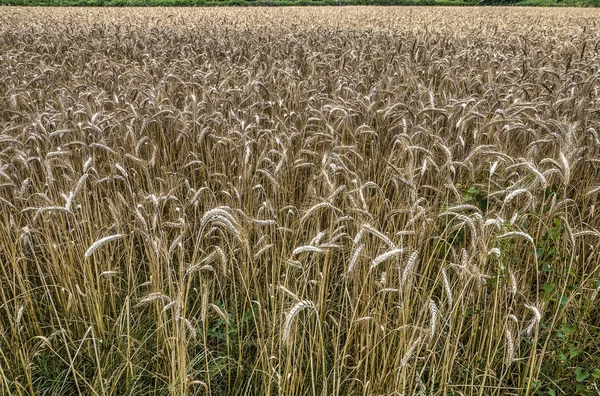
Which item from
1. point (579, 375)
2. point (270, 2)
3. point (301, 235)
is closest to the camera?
point (579, 375)

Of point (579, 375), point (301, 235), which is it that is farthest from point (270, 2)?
point (579, 375)

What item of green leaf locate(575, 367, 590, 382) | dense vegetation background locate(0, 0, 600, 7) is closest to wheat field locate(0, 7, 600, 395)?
green leaf locate(575, 367, 590, 382)

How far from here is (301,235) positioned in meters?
2.72

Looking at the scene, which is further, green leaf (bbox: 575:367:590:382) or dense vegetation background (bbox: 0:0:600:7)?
dense vegetation background (bbox: 0:0:600:7)

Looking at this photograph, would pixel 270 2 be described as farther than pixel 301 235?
Yes

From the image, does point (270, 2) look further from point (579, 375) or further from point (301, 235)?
point (579, 375)

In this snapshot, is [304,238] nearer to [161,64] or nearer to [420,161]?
[420,161]

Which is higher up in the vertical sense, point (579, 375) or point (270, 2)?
point (270, 2)

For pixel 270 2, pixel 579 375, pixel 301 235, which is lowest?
pixel 579 375

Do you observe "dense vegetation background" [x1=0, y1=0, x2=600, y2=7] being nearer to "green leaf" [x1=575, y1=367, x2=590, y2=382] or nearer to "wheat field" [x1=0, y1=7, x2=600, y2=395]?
"wheat field" [x1=0, y1=7, x2=600, y2=395]

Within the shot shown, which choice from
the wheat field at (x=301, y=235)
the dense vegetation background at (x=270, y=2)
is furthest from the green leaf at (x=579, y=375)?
the dense vegetation background at (x=270, y=2)

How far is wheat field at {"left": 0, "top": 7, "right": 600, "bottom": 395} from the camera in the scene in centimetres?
208

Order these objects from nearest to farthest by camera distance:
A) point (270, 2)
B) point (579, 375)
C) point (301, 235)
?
point (579, 375) < point (301, 235) < point (270, 2)

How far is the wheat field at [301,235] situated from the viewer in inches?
81.7
